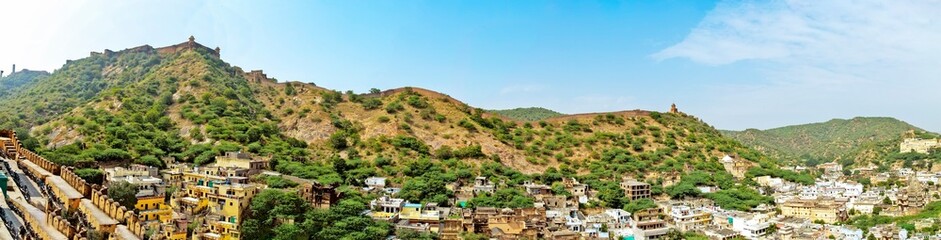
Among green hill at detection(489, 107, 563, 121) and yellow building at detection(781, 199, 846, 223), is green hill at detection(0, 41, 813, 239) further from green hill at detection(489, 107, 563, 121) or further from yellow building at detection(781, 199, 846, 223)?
green hill at detection(489, 107, 563, 121)

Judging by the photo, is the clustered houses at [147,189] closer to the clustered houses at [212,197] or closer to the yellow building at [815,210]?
the clustered houses at [212,197]

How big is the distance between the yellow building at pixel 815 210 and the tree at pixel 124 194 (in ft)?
111

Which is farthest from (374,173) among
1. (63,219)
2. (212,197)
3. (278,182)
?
(63,219)

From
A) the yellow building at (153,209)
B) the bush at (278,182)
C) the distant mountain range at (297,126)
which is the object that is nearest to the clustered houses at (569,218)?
the bush at (278,182)

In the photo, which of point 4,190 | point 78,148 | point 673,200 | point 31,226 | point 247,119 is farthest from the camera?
A: point 247,119

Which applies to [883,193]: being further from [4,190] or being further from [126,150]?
[4,190]

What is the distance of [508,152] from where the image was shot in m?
53.5

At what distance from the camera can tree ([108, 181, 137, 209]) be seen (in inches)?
1054

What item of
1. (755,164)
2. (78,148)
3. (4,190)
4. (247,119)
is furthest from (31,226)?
(755,164)

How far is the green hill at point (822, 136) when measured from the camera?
9994 cm

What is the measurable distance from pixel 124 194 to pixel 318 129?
24.9 metres

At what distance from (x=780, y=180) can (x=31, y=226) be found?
46.5 m

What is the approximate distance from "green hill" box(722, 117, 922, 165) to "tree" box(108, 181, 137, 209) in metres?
81.4

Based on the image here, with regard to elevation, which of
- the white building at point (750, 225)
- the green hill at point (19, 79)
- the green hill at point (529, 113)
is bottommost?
the white building at point (750, 225)
